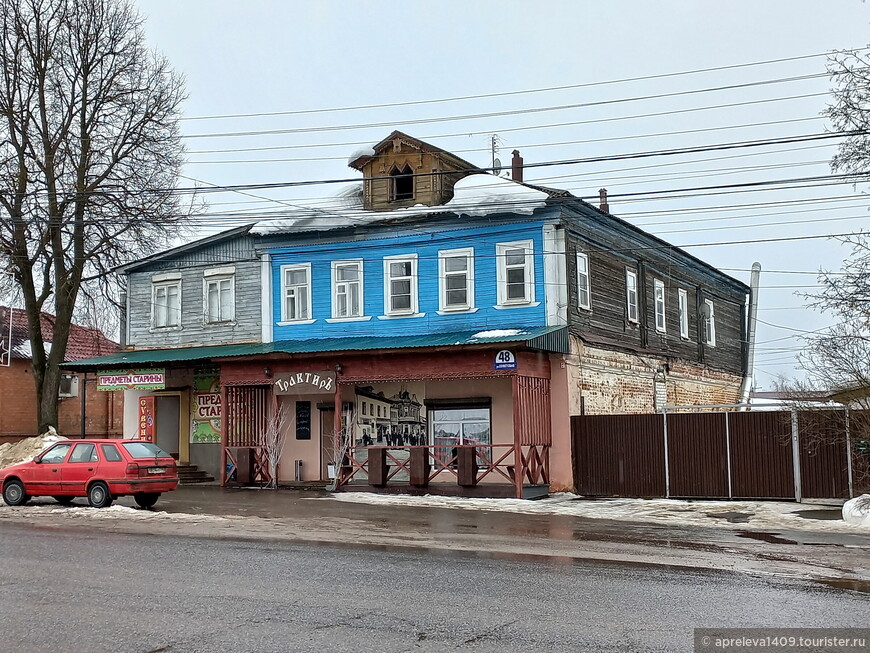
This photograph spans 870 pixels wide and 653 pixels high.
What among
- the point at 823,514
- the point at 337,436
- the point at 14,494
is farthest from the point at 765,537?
the point at 14,494

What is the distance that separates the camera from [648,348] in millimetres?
30438

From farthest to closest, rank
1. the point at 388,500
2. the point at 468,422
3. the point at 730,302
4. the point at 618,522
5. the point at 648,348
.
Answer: the point at 730,302 < the point at 648,348 < the point at 468,422 < the point at 388,500 < the point at 618,522

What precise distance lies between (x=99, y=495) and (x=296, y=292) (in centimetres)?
1011

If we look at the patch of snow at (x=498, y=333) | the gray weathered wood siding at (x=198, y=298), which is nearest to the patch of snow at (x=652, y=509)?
the patch of snow at (x=498, y=333)

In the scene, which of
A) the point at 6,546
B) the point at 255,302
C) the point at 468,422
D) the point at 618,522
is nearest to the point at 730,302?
the point at 468,422

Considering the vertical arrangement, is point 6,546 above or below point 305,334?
below

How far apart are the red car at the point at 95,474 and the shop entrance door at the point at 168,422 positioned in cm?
1065

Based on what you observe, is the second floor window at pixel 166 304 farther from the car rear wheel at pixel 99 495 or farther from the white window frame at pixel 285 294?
the car rear wheel at pixel 99 495

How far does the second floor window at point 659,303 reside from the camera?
104 feet

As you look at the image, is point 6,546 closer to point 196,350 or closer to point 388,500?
point 388,500

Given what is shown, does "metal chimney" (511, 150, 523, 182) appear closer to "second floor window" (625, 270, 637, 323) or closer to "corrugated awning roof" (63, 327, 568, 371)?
"second floor window" (625, 270, 637, 323)

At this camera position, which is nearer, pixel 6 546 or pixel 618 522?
pixel 6 546

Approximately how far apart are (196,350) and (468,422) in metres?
9.20

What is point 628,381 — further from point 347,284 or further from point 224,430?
point 224,430
